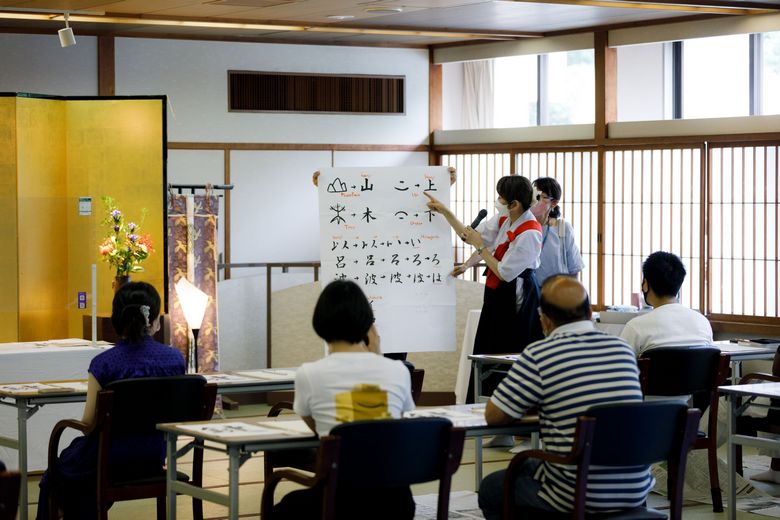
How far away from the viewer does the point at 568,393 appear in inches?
135

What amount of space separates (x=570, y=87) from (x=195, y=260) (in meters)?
4.87

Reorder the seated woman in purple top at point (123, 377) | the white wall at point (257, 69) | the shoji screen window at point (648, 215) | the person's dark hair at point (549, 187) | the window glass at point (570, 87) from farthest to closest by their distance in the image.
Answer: the window glass at point (570, 87) → the white wall at point (257, 69) → the shoji screen window at point (648, 215) → the person's dark hair at point (549, 187) → the seated woman in purple top at point (123, 377)

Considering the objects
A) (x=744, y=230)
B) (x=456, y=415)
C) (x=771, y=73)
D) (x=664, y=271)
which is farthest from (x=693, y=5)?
(x=456, y=415)

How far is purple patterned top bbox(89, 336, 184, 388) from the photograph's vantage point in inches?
163

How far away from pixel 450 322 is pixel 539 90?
5928 mm

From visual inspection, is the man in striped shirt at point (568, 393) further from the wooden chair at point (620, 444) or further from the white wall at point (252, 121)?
the white wall at point (252, 121)

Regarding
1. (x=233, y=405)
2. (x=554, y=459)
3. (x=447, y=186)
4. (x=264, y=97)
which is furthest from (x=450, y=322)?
(x=264, y=97)

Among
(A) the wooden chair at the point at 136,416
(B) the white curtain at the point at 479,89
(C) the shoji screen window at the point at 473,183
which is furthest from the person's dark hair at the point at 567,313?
(B) the white curtain at the point at 479,89

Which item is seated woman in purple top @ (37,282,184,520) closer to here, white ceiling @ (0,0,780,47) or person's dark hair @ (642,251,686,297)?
person's dark hair @ (642,251,686,297)

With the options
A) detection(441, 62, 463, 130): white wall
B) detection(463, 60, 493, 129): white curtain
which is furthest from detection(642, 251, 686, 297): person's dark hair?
detection(463, 60, 493, 129): white curtain

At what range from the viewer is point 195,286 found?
7688 mm

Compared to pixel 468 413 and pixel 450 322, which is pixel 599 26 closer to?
pixel 450 322

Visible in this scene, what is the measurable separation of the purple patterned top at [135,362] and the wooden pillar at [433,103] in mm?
5983

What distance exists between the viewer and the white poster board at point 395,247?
219 inches
